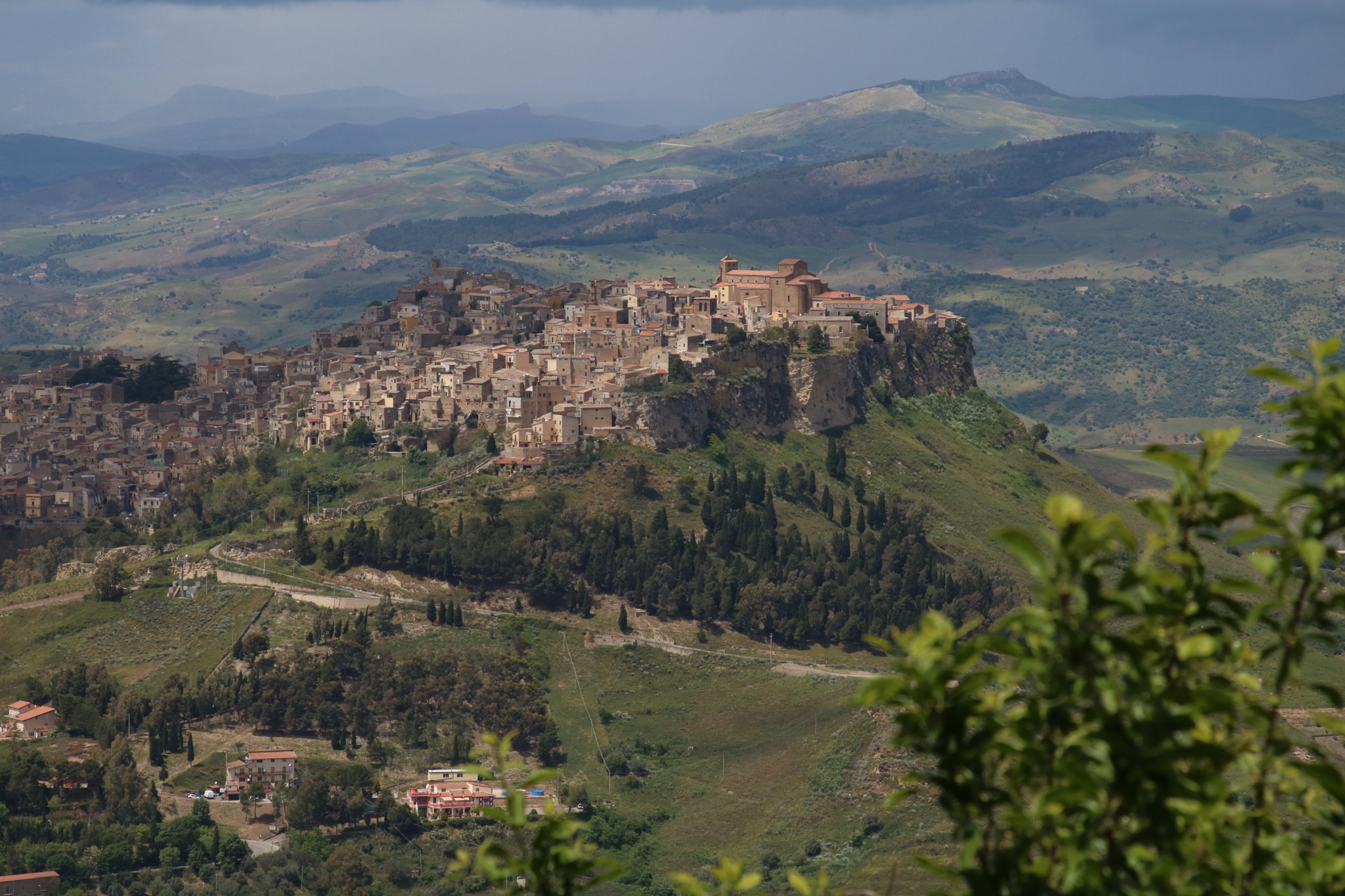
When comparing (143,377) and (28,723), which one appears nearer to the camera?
(28,723)

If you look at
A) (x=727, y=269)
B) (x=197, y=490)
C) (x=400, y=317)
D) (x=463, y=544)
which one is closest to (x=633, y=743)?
(x=463, y=544)

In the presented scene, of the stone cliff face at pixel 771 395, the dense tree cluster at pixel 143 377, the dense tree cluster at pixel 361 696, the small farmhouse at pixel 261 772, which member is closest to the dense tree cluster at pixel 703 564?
the stone cliff face at pixel 771 395

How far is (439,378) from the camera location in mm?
78562

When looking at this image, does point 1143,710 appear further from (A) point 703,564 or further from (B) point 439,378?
(B) point 439,378

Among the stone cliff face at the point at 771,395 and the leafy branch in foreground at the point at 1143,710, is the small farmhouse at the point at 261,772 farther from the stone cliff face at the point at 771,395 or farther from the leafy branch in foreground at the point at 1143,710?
the leafy branch in foreground at the point at 1143,710

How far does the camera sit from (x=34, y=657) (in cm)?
6088

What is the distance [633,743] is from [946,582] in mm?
18760

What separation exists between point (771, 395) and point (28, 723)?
37026 millimetres

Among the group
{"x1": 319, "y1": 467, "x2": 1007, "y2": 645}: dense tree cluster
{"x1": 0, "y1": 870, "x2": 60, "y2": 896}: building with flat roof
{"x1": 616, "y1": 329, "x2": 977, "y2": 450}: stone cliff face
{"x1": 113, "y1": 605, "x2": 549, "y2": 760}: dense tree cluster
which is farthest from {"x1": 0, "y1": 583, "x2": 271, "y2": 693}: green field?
{"x1": 616, "y1": 329, "x2": 977, "y2": 450}: stone cliff face

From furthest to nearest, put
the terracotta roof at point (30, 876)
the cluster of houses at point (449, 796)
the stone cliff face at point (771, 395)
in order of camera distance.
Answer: the stone cliff face at point (771, 395), the cluster of houses at point (449, 796), the terracotta roof at point (30, 876)

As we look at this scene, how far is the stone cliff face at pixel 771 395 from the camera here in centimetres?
7288

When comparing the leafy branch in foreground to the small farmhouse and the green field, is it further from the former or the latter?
the green field

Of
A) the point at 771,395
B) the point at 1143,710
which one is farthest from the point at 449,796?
the point at 1143,710

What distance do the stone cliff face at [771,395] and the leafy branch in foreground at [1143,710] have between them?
64455 millimetres
